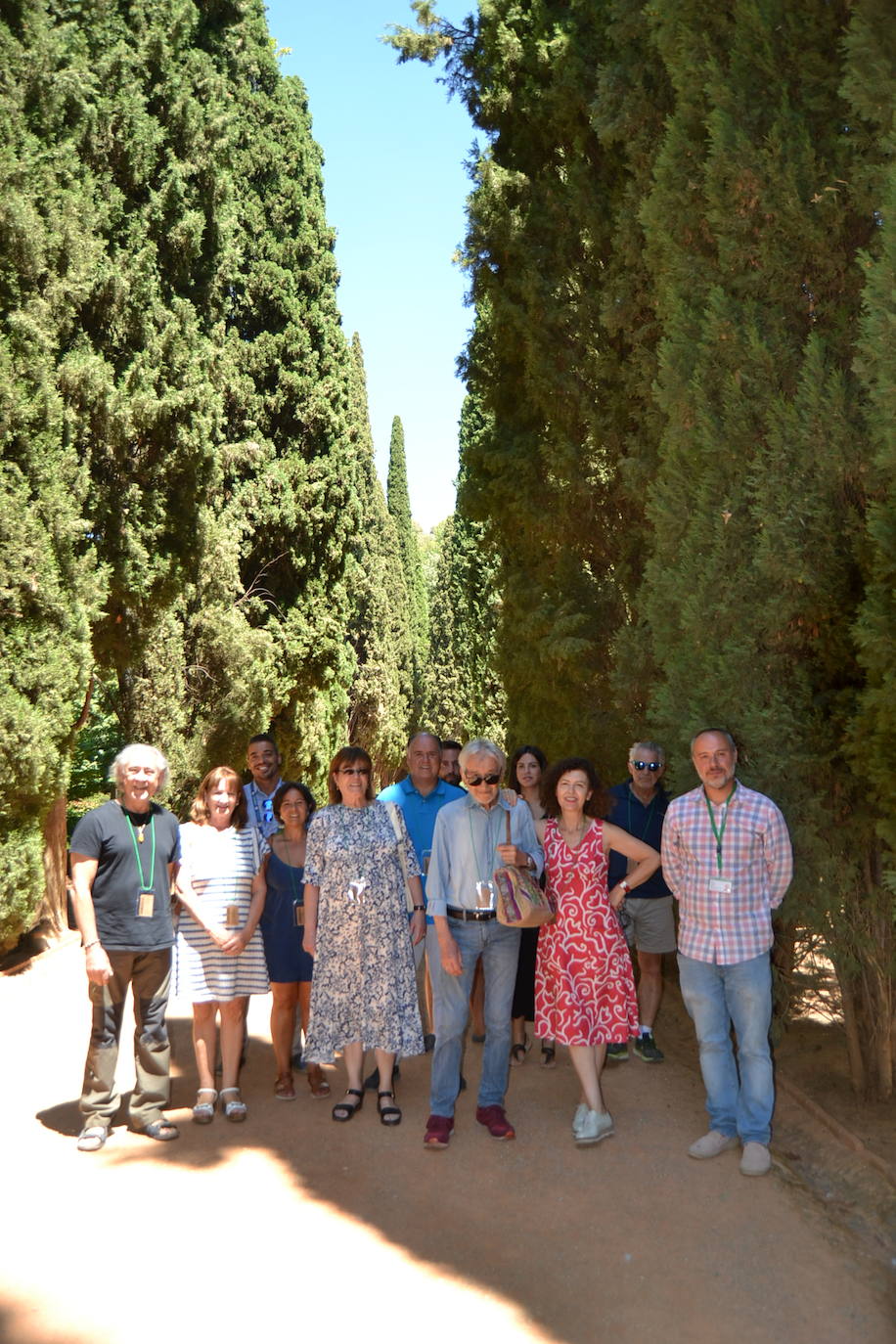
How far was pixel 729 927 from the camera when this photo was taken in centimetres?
500

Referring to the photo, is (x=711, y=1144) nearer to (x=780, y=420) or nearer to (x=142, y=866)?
(x=142, y=866)

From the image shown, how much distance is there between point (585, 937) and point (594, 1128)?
0.83 meters

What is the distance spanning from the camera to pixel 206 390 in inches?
460

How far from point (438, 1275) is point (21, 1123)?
251 centimetres

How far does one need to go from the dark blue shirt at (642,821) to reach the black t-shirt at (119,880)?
8.70 feet

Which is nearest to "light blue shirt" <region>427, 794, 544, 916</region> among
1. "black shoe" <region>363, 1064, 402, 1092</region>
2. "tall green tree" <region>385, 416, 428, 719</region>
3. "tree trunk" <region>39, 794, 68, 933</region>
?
"black shoe" <region>363, 1064, 402, 1092</region>

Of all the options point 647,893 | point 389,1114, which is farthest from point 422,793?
point 389,1114

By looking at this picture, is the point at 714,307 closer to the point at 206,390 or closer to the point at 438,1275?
the point at 438,1275

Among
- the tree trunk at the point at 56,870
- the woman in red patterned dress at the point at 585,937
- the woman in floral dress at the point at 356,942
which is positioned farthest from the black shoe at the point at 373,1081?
the tree trunk at the point at 56,870

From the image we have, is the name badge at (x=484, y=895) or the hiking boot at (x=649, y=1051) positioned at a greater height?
the name badge at (x=484, y=895)

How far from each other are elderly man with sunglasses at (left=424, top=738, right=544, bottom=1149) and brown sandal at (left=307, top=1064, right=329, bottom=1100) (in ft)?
2.74

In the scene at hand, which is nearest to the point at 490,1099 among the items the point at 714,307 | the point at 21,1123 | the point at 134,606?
the point at 21,1123

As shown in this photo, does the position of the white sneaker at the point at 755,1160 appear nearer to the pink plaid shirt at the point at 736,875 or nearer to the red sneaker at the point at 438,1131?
the pink plaid shirt at the point at 736,875

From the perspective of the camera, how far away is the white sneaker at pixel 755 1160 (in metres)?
Answer: 4.82
